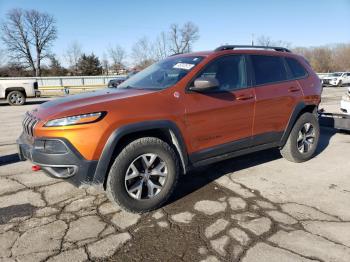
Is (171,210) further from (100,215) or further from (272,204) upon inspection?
(272,204)

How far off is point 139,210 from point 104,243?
2.02 feet

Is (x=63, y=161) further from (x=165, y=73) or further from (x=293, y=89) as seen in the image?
(x=293, y=89)

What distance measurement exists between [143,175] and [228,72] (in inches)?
70.3

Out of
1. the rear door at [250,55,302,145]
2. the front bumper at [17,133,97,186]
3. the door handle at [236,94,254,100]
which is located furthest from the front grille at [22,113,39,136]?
the rear door at [250,55,302,145]

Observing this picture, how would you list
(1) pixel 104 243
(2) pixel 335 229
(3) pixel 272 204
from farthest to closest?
(3) pixel 272 204 < (2) pixel 335 229 < (1) pixel 104 243

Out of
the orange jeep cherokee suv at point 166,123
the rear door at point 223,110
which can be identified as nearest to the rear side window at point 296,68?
the orange jeep cherokee suv at point 166,123

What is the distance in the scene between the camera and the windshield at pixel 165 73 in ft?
12.6

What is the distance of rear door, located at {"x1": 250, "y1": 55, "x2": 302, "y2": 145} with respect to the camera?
4.37m

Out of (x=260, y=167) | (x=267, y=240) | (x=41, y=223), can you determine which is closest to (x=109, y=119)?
(x=41, y=223)

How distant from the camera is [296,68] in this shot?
507cm

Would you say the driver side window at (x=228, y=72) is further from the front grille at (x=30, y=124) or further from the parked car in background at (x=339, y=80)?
the parked car in background at (x=339, y=80)

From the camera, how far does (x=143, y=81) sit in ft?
14.1

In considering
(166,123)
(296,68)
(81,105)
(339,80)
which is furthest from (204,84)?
(339,80)

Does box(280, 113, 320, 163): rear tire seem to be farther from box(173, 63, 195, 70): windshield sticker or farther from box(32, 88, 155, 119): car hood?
box(32, 88, 155, 119): car hood
